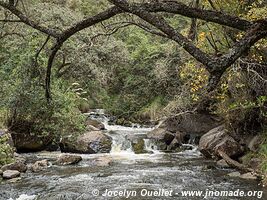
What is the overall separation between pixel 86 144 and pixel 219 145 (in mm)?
6047

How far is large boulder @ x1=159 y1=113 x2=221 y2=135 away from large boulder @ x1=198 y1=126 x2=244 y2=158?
2932 mm

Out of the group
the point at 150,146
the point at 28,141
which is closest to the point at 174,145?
the point at 150,146

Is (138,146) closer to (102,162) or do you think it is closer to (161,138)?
(161,138)

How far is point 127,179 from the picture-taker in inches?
477

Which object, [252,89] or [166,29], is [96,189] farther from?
[166,29]

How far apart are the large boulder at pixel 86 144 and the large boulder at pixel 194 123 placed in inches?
144

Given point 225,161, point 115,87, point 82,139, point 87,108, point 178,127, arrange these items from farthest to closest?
point 115,87 → point 87,108 → point 178,127 → point 82,139 → point 225,161

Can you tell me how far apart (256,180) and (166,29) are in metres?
8.25

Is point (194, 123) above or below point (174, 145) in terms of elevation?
above

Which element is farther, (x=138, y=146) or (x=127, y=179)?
(x=138, y=146)

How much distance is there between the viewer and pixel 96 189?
36.0 feet

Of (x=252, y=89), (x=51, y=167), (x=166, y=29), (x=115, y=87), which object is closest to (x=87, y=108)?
(x=115, y=87)

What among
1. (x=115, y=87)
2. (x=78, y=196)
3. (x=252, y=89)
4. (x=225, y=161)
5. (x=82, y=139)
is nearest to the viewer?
(x=78, y=196)

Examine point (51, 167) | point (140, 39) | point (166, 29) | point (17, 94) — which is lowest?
point (51, 167)
